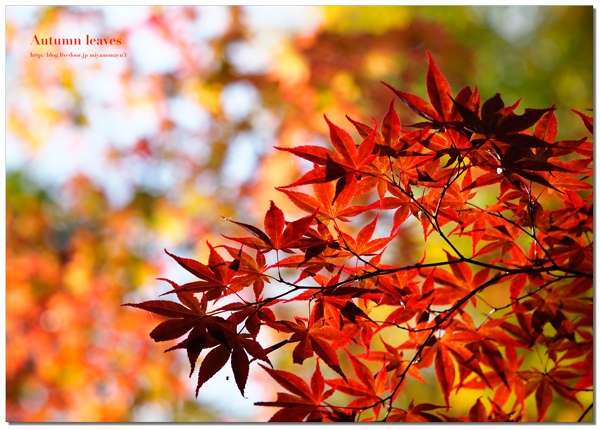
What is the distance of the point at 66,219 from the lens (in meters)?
2.79

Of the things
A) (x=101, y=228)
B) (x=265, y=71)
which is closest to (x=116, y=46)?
(x=265, y=71)

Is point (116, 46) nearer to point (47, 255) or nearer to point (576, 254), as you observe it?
point (47, 255)

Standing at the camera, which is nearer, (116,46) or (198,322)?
(198,322)

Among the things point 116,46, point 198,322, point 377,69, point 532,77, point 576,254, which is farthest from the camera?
point 532,77

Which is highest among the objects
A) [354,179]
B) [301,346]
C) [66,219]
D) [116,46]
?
[116,46]

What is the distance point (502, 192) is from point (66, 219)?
2.97 metres

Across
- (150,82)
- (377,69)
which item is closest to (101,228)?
(150,82)

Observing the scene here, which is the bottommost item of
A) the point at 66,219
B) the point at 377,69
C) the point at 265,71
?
the point at 66,219

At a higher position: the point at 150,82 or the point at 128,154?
the point at 150,82

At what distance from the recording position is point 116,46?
2.49 m

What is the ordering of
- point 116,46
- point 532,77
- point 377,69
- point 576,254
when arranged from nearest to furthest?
1. point 576,254
2. point 377,69
3. point 116,46
4. point 532,77

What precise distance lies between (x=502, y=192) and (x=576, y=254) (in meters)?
0.16

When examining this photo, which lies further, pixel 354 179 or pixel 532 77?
pixel 532 77

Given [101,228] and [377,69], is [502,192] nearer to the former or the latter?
[377,69]
